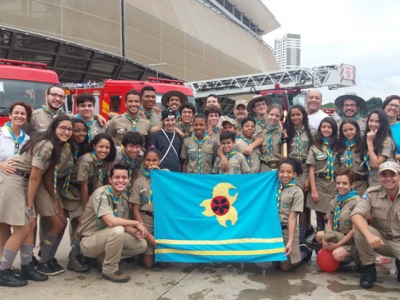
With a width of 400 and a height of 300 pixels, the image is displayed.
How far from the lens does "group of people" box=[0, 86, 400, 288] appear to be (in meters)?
3.68

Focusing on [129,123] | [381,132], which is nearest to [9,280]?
[129,123]

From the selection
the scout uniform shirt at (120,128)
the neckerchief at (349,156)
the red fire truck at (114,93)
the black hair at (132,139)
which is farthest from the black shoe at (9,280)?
the red fire truck at (114,93)

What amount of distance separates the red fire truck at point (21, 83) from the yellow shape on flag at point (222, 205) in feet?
18.2

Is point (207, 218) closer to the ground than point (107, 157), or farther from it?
closer to the ground

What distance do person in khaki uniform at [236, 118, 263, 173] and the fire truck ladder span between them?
1280cm

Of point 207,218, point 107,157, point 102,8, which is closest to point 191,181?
point 207,218

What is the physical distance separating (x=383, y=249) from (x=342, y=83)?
1529cm

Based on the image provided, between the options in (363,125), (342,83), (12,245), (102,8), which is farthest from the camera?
(102,8)

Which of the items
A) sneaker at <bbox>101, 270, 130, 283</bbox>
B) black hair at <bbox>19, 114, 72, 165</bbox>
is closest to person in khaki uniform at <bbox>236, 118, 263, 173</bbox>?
sneaker at <bbox>101, 270, 130, 283</bbox>

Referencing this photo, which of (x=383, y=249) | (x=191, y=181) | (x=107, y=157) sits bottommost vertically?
(x=383, y=249)

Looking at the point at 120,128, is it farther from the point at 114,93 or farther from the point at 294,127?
the point at 114,93

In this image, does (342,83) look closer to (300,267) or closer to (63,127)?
(300,267)

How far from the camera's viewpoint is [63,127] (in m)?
3.70

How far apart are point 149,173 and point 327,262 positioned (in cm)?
218
